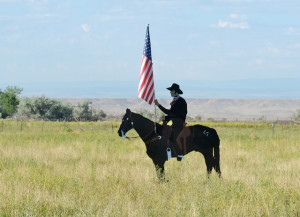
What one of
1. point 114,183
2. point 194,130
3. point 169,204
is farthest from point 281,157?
point 169,204

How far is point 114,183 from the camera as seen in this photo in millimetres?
10984

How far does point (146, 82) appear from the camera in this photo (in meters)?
11.3

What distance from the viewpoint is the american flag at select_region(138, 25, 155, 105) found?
11.3 meters

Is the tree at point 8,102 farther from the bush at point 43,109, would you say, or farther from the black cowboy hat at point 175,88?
the black cowboy hat at point 175,88

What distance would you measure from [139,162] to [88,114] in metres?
46.1

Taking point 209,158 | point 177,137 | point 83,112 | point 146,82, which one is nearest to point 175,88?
point 146,82

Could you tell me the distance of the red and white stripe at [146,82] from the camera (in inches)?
443

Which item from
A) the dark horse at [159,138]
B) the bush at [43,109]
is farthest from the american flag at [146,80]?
the bush at [43,109]

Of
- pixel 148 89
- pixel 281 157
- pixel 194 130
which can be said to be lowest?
pixel 281 157

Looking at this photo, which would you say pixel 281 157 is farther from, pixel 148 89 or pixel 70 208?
pixel 70 208

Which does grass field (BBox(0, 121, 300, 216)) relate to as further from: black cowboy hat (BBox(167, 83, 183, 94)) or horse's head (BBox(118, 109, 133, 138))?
black cowboy hat (BBox(167, 83, 183, 94))

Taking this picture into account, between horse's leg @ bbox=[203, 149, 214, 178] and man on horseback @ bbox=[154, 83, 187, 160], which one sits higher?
man on horseback @ bbox=[154, 83, 187, 160]

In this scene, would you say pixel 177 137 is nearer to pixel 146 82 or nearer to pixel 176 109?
pixel 176 109

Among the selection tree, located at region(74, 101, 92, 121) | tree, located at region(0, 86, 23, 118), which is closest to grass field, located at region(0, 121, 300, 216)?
tree, located at region(74, 101, 92, 121)
